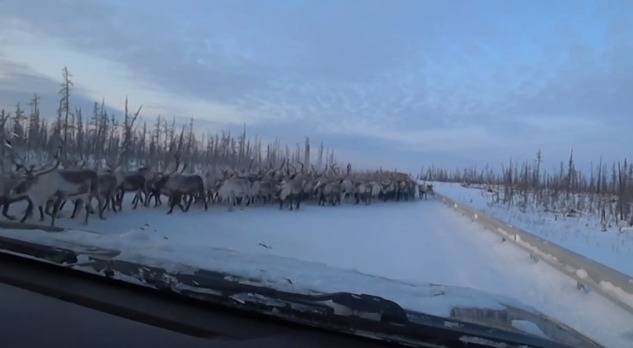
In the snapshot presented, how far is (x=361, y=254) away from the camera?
34.0ft

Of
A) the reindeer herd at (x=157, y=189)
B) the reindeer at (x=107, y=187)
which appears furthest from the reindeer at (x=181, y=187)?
the reindeer at (x=107, y=187)

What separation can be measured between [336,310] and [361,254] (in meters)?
7.71

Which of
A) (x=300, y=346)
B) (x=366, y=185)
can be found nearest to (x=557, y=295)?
(x=300, y=346)

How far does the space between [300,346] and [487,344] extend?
827 mm

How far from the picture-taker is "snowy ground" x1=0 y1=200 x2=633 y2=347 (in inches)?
150

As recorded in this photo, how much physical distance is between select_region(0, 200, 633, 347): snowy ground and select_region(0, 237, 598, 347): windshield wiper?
28cm

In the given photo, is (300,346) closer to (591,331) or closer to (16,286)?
(16,286)

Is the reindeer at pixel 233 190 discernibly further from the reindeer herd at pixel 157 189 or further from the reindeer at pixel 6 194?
the reindeer at pixel 6 194

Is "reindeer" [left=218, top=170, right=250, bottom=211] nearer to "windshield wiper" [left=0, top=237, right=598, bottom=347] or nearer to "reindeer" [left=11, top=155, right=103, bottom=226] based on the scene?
"reindeer" [left=11, top=155, right=103, bottom=226]

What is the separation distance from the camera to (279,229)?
47.5ft

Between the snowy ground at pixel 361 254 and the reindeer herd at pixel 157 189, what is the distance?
768 millimetres

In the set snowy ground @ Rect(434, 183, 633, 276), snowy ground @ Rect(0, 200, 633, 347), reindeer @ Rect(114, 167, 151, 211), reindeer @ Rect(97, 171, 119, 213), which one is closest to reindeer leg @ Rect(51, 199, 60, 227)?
snowy ground @ Rect(0, 200, 633, 347)

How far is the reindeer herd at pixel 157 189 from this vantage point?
43.2 ft

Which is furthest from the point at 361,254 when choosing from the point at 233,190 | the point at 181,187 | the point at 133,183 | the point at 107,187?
the point at 233,190
